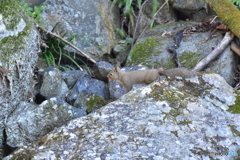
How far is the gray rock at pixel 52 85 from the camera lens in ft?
16.9

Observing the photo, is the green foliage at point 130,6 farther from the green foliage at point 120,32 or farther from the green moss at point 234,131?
the green moss at point 234,131

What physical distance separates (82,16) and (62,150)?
4.35m

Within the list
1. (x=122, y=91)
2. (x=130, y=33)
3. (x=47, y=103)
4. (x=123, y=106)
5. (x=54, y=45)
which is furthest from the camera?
(x=130, y=33)

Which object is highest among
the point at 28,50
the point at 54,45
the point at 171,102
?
the point at 171,102

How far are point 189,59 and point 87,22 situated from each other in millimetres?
2444

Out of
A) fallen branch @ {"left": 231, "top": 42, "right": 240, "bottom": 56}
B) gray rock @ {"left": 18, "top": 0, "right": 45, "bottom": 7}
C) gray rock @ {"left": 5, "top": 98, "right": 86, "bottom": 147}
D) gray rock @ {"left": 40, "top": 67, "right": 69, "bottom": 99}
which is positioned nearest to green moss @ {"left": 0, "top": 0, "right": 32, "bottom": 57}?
gray rock @ {"left": 40, "top": 67, "right": 69, "bottom": 99}

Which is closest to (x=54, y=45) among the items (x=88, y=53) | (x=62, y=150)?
(x=88, y=53)

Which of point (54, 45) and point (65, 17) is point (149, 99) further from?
point (65, 17)

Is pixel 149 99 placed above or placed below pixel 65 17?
above

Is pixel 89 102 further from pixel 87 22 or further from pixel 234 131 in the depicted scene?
pixel 87 22

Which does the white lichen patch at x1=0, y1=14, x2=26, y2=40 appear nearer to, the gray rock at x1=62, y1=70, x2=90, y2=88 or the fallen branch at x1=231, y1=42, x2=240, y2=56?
the gray rock at x1=62, y1=70, x2=90, y2=88

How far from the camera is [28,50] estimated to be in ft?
16.2

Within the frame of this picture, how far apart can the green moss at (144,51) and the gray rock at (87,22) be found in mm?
962

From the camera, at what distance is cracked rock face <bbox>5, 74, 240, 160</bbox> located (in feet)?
10.5
